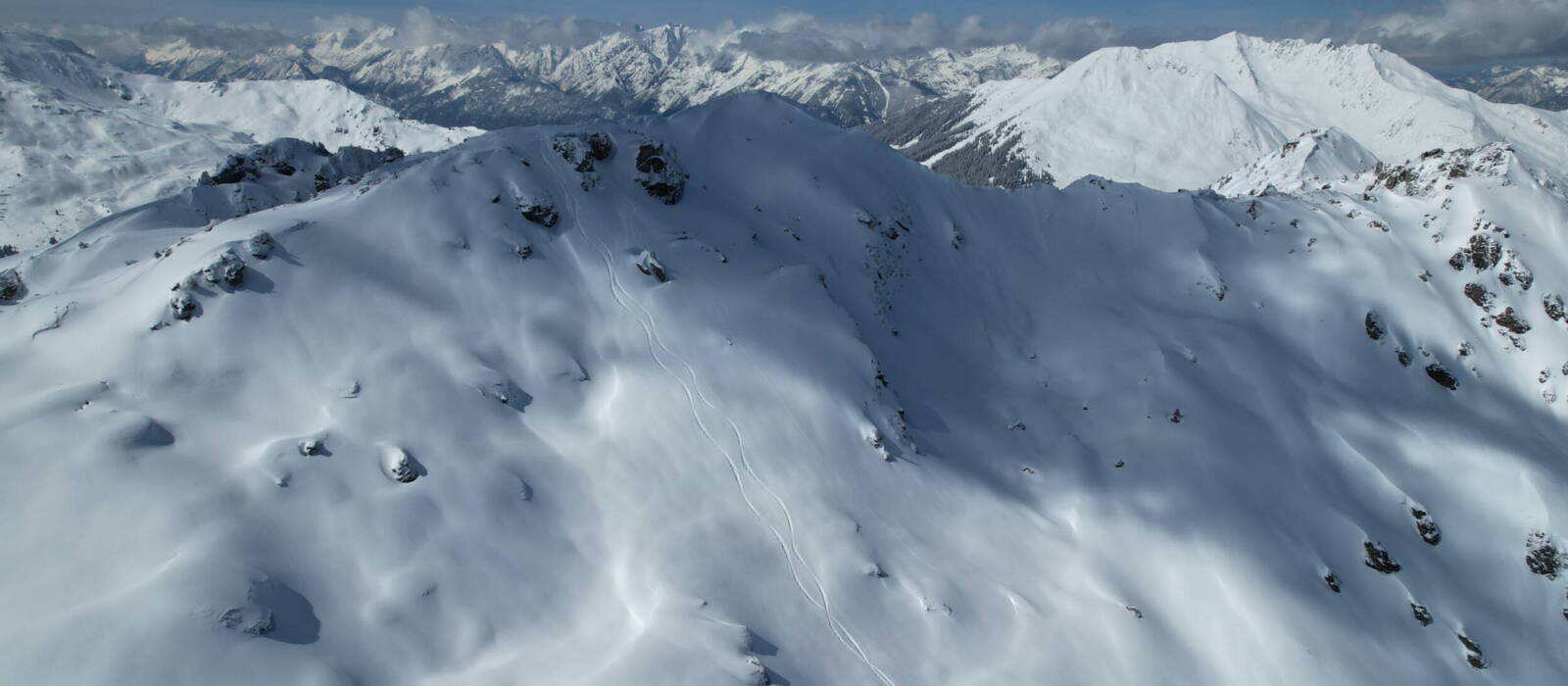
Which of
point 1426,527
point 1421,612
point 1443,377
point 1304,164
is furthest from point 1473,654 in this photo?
point 1304,164

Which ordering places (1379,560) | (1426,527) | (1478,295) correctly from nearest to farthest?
(1379,560) < (1426,527) < (1478,295)

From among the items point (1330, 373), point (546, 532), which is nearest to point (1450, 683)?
point (1330, 373)

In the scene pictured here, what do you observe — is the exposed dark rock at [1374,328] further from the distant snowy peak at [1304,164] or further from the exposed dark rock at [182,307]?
the distant snowy peak at [1304,164]

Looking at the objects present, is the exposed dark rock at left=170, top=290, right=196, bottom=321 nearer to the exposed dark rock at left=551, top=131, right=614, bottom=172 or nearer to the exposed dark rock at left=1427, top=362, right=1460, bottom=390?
the exposed dark rock at left=551, top=131, right=614, bottom=172

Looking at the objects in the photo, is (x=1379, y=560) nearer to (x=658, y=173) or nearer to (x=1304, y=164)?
(x=658, y=173)

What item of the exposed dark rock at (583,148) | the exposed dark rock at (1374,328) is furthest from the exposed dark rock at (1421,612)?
the exposed dark rock at (583,148)

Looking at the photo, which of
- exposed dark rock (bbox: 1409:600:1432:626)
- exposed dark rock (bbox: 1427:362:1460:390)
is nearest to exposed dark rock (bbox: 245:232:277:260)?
exposed dark rock (bbox: 1409:600:1432:626)
